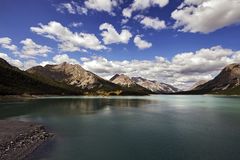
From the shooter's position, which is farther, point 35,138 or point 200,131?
point 200,131

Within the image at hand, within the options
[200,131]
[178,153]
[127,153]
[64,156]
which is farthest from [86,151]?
[200,131]

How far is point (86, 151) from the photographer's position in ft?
108

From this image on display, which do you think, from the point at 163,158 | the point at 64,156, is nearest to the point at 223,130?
the point at 163,158

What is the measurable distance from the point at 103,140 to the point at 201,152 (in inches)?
656

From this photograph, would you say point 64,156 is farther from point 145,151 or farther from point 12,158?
point 145,151

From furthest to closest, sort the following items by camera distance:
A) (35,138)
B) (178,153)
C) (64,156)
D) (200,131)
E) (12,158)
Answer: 1. (200,131)
2. (35,138)
3. (178,153)
4. (64,156)
5. (12,158)

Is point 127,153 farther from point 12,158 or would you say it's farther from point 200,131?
point 200,131

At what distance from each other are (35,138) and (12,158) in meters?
11.6

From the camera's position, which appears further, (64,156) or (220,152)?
(220,152)

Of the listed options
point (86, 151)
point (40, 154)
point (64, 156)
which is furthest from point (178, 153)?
point (40, 154)

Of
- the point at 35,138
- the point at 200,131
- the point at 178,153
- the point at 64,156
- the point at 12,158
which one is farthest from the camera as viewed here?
the point at 200,131

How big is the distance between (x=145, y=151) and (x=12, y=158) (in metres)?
17.8

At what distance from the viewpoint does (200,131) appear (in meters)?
49.8

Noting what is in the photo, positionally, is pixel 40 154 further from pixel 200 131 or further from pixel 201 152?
pixel 200 131
